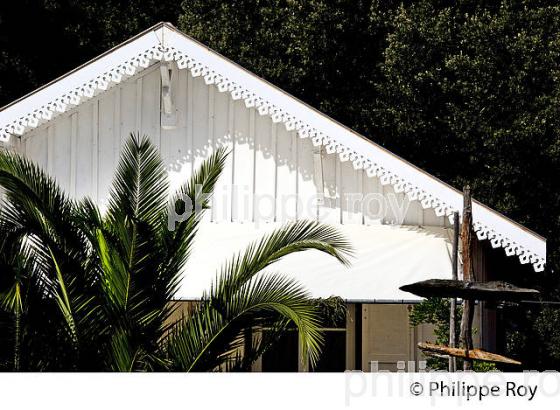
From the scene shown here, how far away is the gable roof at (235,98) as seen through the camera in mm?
14016

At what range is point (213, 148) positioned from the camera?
49.1ft

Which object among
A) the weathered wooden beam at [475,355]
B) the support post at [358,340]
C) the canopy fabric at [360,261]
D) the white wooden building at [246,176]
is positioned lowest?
the weathered wooden beam at [475,355]

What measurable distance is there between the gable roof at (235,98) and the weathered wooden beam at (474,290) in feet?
10.5

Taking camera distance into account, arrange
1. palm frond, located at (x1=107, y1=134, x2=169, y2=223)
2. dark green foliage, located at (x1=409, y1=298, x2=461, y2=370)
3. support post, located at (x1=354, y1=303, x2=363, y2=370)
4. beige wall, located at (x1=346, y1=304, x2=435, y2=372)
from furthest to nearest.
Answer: support post, located at (x1=354, y1=303, x2=363, y2=370)
beige wall, located at (x1=346, y1=304, x2=435, y2=372)
dark green foliage, located at (x1=409, y1=298, x2=461, y2=370)
palm frond, located at (x1=107, y1=134, x2=169, y2=223)

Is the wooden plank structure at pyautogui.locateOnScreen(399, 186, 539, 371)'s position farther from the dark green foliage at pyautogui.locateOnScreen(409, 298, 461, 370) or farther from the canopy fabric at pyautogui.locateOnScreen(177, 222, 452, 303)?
the canopy fabric at pyautogui.locateOnScreen(177, 222, 452, 303)

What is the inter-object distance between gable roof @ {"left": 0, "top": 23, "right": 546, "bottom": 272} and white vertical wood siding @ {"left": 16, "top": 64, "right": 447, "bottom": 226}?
0.73 m

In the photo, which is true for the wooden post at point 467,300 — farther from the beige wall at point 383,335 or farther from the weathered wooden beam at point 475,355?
the beige wall at point 383,335

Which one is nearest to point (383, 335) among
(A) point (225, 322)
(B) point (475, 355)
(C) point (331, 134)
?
(C) point (331, 134)

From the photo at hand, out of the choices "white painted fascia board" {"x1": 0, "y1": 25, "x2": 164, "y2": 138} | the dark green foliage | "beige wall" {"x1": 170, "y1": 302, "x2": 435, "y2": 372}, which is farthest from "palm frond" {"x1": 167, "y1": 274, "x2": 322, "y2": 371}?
"beige wall" {"x1": 170, "y1": 302, "x2": 435, "y2": 372}

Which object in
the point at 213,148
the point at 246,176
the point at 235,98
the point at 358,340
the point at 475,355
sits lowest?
the point at 475,355

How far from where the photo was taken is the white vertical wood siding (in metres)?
14.9

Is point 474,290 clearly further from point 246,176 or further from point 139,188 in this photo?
point 246,176

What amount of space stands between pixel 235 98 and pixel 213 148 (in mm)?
1027

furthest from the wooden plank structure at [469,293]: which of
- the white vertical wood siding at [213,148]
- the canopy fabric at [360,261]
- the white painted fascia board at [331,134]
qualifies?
the white vertical wood siding at [213,148]
